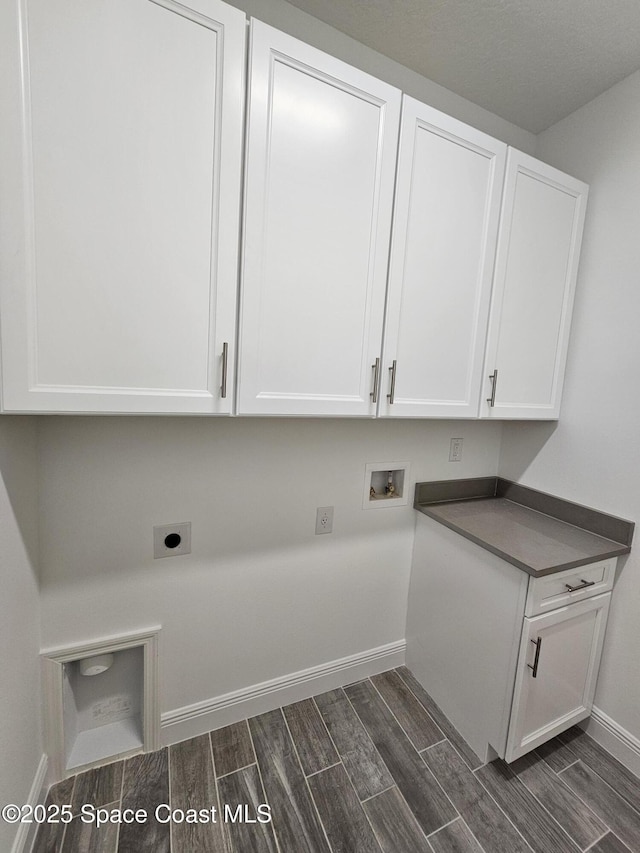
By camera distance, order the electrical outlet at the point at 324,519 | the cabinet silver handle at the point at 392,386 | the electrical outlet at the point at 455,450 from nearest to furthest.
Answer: the cabinet silver handle at the point at 392,386 → the electrical outlet at the point at 324,519 → the electrical outlet at the point at 455,450

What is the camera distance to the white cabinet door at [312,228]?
3.21 ft

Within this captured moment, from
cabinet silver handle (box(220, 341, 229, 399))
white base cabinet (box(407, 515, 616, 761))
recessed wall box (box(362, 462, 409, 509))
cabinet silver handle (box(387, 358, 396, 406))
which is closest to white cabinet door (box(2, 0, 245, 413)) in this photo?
cabinet silver handle (box(220, 341, 229, 399))

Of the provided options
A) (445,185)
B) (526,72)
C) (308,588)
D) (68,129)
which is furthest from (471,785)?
(526,72)

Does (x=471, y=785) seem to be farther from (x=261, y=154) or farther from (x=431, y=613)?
(x=261, y=154)

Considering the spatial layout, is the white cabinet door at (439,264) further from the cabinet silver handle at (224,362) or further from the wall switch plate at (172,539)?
the wall switch plate at (172,539)

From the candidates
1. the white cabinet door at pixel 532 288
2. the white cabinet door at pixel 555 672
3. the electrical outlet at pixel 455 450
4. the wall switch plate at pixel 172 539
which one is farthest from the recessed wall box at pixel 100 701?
the white cabinet door at pixel 532 288

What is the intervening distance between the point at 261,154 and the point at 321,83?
293mm

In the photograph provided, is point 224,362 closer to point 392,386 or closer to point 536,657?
point 392,386

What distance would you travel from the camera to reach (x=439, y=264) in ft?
4.19

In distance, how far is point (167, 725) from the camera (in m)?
1.39

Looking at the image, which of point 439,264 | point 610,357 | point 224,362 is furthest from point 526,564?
point 224,362

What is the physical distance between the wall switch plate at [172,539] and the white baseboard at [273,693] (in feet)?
2.07

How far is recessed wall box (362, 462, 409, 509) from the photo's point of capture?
65.4 inches

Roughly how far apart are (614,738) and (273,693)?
139 centimetres
